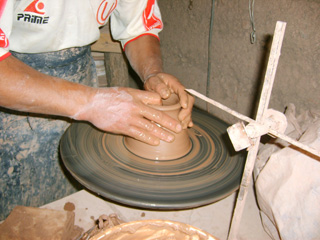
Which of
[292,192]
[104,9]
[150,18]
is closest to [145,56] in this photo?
[150,18]

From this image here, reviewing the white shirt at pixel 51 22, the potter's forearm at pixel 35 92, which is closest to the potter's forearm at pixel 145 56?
the white shirt at pixel 51 22

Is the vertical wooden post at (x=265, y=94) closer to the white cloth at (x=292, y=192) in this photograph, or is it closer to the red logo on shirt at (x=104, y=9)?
the white cloth at (x=292, y=192)

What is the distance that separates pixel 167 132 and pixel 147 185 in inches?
9.7

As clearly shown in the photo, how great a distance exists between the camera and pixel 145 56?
168cm

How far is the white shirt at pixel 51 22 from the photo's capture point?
1.04m

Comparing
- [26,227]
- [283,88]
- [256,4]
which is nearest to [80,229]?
[26,227]

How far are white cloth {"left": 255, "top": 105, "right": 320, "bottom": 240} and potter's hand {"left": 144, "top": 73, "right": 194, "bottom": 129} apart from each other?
39 centimetres

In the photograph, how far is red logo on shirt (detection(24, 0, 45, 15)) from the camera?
118 cm

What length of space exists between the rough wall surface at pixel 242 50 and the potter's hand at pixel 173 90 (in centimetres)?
63

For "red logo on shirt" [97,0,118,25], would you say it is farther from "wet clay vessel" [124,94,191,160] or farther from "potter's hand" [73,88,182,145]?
"wet clay vessel" [124,94,191,160]

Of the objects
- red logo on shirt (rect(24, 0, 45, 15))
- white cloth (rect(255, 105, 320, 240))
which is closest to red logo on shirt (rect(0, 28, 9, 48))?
red logo on shirt (rect(24, 0, 45, 15))

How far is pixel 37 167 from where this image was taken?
166 cm

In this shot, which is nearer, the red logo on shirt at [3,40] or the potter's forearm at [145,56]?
the red logo on shirt at [3,40]

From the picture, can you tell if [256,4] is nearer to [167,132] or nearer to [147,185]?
[167,132]
